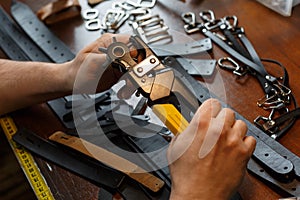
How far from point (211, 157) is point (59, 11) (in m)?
0.72

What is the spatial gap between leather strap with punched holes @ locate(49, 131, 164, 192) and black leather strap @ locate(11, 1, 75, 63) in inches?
10.0

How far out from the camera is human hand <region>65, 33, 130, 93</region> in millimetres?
943

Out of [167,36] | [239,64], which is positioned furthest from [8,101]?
[239,64]

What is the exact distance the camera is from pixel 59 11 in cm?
130

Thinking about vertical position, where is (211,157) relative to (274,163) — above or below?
above

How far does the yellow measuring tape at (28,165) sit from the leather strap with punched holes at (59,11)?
348 mm

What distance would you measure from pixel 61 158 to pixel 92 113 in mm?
124

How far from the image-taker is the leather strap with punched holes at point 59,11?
130 cm

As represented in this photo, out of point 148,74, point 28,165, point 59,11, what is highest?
point 148,74

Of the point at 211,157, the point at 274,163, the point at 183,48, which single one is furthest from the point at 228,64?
the point at 211,157

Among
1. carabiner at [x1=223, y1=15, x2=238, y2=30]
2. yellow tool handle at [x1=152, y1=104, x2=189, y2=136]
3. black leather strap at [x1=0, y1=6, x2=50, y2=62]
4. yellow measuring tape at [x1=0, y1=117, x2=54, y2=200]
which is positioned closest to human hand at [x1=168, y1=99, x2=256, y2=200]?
yellow tool handle at [x1=152, y1=104, x2=189, y2=136]

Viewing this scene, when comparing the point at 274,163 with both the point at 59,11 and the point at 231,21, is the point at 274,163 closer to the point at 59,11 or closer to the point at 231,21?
the point at 231,21

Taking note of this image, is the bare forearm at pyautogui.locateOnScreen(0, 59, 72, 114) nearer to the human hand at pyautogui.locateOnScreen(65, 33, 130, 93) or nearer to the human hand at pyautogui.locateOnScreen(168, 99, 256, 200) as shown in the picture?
the human hand at pyautogui.locateOnScreen(65, 33, 130, 93)

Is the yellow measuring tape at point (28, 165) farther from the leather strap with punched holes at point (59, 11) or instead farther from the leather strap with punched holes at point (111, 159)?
the leather strap with punched holes at point (59, 11)
